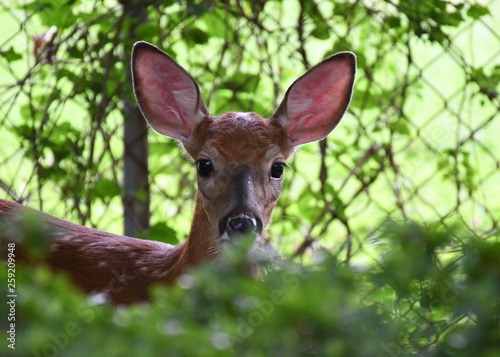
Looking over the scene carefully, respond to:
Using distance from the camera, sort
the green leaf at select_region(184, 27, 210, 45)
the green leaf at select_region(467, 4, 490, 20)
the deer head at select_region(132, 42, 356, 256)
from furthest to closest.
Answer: the green leaf at select_region(184, 27, 210, 45)
the green leaf at select_region(467, 4, 490, 20)
the deer head at select_region(132, 42, 356, 256)

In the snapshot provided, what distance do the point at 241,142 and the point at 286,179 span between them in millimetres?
1251

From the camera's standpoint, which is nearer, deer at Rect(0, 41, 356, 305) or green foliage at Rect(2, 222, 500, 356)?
green foliage at Rect(2, 222, 500, 356)

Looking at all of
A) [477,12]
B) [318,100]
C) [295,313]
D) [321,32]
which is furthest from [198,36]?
[295,313]

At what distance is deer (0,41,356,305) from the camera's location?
246 cm

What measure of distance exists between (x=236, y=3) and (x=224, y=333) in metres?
2.70

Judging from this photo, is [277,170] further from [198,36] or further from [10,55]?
[10,55]

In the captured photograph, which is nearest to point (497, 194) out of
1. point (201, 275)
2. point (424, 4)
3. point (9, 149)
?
point (424, 4)

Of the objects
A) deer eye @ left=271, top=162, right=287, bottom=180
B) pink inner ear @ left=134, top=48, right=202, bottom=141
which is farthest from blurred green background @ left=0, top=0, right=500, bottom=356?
pink inner ear @ left=134, top=48, right=202, bottom=141

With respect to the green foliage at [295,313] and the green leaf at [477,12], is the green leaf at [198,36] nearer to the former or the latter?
the green leaf at [477,12]

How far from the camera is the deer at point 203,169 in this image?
246 cm

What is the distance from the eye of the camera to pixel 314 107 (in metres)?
2.84

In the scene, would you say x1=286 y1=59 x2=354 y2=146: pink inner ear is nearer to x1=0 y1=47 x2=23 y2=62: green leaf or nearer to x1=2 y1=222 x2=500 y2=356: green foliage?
x1=0 y1=47 x2=23 y2=62: green leaf

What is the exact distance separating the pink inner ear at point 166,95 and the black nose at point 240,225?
61 cm

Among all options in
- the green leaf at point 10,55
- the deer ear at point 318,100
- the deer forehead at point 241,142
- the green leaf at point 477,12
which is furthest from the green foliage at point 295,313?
the green leaf at point 10,55
